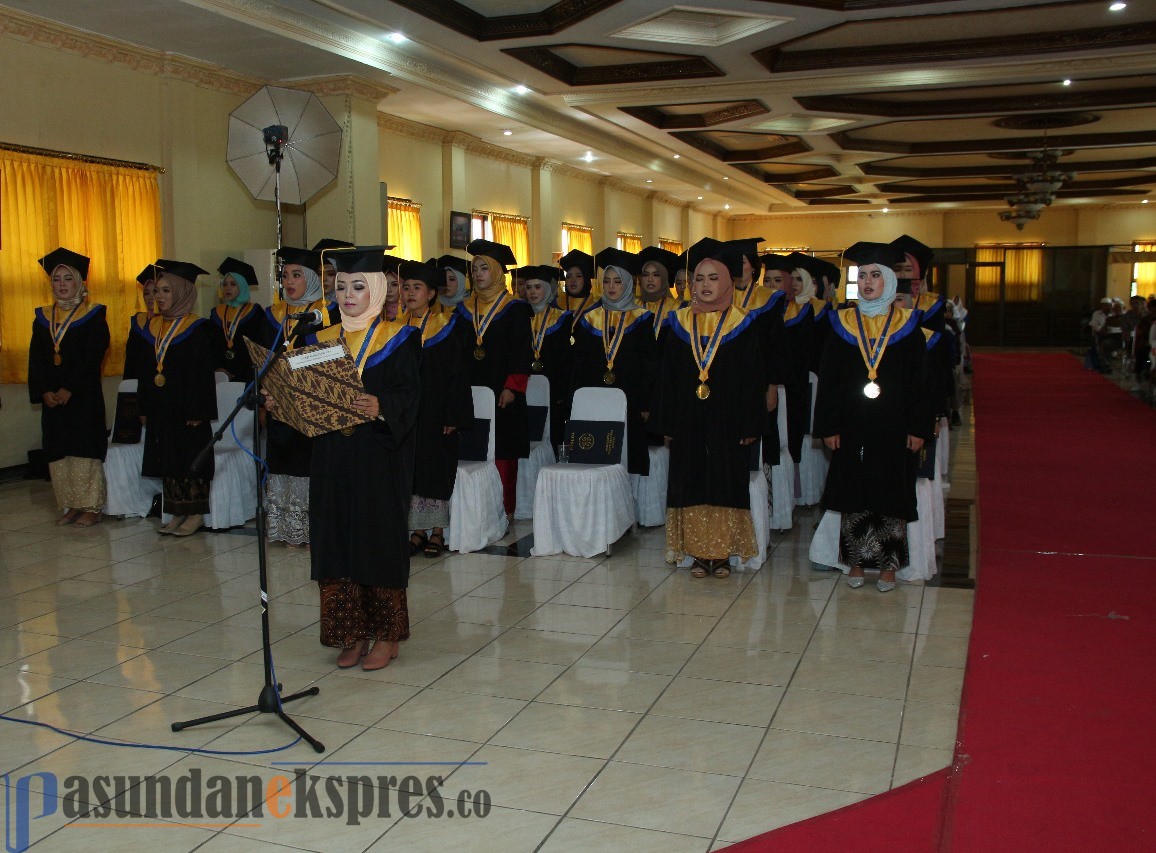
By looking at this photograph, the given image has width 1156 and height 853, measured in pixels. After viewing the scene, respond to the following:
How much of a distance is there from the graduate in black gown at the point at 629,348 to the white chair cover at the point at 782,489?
0.87 m

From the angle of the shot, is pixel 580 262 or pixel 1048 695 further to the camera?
pixel 580 262

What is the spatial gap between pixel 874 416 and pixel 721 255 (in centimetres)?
120

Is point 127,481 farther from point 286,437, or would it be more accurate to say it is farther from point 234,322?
point 286,437

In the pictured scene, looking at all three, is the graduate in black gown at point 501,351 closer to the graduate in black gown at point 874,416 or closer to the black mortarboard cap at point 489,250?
the black mortarboard cap at point 489,250

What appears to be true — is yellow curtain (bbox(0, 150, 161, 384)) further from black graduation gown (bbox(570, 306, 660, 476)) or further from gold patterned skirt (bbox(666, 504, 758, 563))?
gold patterned skirt (bbox(666, 504, 758, 563))

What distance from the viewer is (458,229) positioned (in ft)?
48.5

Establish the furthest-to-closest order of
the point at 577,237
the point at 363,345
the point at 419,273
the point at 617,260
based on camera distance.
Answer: the point at 577,237 < the point at 617,260 < the point at 419,273 < the point at 363,345

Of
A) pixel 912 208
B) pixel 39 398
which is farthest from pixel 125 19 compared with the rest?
pixel 912 208

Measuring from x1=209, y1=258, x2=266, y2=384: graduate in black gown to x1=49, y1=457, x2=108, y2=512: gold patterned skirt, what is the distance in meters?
1.28

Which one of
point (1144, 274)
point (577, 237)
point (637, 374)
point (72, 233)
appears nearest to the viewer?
point (637, 374)

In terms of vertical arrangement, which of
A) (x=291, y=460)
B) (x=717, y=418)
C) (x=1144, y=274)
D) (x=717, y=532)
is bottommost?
(x=717, y=532)

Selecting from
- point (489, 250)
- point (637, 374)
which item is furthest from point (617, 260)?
point (489, 250)

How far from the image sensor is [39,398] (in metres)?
7.56

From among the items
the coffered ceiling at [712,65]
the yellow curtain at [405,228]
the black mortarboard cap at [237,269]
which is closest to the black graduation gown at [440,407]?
the black mortarboard cap at [237,269]
